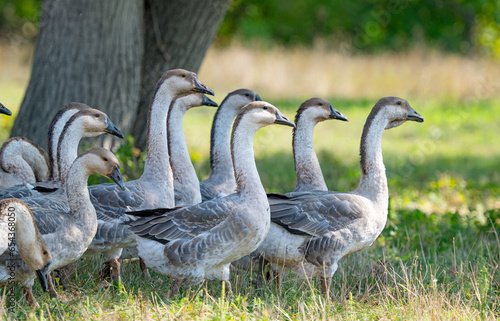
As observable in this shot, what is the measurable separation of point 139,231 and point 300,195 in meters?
1.50

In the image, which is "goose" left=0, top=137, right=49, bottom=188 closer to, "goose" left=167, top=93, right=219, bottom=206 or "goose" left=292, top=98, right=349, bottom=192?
"goose" left=167, top=93, right=219, bottom=206

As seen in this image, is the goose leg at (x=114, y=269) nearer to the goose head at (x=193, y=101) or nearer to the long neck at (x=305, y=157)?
the goose head at (x=193, y=101)

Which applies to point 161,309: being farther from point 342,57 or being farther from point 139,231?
point 342,57

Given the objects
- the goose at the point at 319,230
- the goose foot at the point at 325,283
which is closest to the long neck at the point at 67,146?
the goose at the point at 319,230

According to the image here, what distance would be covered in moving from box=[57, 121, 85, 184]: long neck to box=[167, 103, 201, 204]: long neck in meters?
0.93

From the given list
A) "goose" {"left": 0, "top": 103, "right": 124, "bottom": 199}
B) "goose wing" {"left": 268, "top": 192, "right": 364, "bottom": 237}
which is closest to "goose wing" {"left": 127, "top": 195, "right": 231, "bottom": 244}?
"goose wing" {"left": 268, "top": 192, "right": 364, "bottom": 237}

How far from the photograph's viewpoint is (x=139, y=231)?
4.72 metres

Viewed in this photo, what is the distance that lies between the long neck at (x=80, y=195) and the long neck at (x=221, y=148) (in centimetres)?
199

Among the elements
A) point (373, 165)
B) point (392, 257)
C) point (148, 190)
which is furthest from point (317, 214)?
point (148, 190)

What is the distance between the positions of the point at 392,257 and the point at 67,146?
314 cm

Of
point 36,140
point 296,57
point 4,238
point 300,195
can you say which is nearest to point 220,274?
point 300,195

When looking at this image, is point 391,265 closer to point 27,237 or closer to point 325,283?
point 325,283

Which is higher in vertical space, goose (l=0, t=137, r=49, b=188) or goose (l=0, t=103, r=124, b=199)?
goose (l=0, t=103, r=124, b=199)

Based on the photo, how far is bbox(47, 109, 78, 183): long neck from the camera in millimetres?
5684
